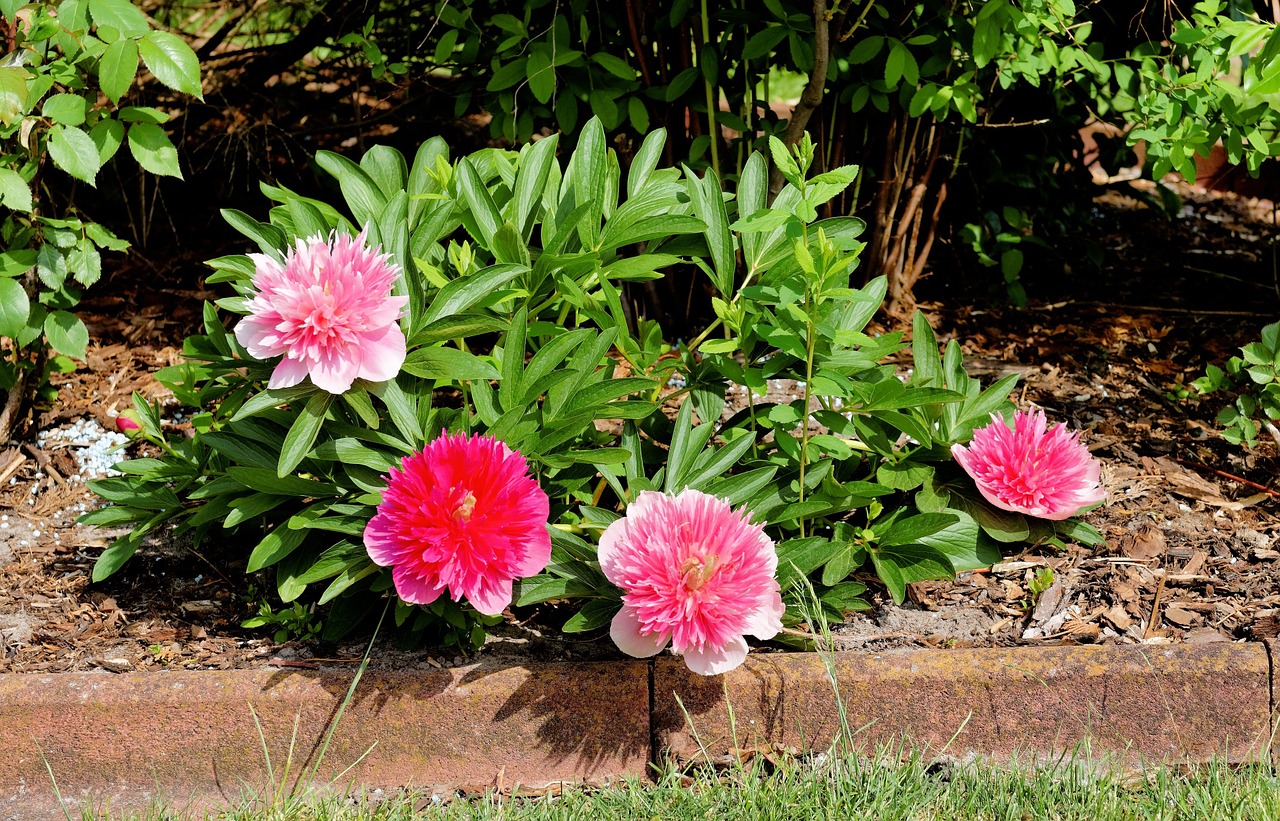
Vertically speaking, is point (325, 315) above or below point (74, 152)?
below

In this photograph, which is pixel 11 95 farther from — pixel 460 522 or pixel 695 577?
pixel 695 577

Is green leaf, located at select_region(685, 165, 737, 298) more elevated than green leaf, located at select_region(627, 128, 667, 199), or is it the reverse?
green leaf, located at select_region(627, 128, 667, 199)

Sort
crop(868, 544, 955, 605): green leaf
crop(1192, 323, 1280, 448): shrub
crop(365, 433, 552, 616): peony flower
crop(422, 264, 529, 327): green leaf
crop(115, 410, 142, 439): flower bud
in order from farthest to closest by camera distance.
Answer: crop(115, 410, 142, 439): flower bud < crop(1192, 323, 1280, 448): shrub < crop(868, 544, 955, 605): green leaf < crop(422, 264, 529, 327): green leaf < crop(365, 433, 552, 616): peony flower

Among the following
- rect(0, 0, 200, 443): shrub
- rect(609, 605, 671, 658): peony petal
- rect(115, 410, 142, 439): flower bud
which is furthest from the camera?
rect(115, 410, 142, 439): flower bud

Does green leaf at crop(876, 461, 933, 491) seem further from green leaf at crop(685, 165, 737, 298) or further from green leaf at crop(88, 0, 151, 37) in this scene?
green leaf at crop(88, 0, 151, 37)

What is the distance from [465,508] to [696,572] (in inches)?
15.6

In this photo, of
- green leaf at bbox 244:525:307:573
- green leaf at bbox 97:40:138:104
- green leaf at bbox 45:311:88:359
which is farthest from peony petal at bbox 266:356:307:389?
green leaf at bbox 45:311:88:359

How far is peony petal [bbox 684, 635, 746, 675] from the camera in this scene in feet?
6.50

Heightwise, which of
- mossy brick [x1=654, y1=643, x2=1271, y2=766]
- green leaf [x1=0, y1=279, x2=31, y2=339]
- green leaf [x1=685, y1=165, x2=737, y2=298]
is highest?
green leaf [x1=685, y1=165, x2=737, y2=298]

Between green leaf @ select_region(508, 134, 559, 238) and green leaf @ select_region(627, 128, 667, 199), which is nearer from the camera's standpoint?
green leaf @ select_region(508, 134, 559, 238)

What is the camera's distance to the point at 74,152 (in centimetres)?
238

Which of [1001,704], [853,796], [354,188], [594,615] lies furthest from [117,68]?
[1001,704]

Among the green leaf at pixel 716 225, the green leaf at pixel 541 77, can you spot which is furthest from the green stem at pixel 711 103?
the green leaf at pixel 716 225

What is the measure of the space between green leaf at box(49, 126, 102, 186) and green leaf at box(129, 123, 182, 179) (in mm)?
113
